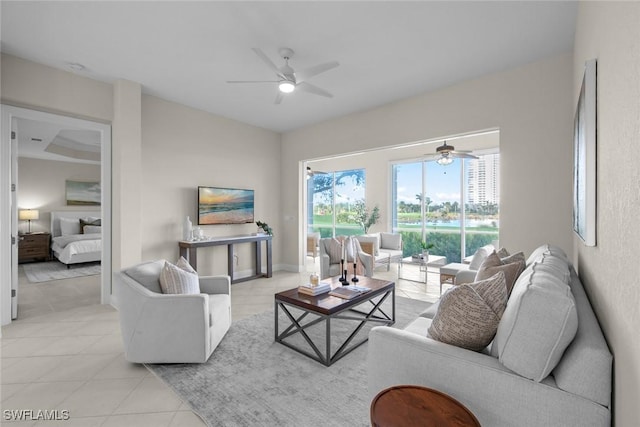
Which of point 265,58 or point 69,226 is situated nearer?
point 265,58

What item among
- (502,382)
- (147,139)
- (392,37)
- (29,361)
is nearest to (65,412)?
(29,361)

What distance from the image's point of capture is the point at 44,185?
6906mm

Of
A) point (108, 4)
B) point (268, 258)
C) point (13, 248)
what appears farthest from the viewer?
point (268, 258)

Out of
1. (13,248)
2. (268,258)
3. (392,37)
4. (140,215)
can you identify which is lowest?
(268,258)

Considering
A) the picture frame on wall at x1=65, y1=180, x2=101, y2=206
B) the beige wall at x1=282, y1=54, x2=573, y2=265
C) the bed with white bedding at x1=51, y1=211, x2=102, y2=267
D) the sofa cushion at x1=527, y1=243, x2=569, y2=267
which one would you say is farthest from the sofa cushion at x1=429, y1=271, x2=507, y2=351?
the picture frame on wall at x1=65, y1=180, x2=101, y2=206

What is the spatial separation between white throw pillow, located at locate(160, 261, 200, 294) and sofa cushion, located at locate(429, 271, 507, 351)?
200 centimetres

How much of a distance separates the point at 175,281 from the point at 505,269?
98.5 inches

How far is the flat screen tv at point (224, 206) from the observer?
4828mm

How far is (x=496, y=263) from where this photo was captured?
2213mm

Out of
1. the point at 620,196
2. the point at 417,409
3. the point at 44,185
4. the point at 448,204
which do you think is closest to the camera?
the point at 620,196

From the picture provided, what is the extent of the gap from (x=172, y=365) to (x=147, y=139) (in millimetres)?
3254

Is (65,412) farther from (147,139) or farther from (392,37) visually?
(392,37)

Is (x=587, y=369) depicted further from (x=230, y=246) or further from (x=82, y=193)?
(x=82, y=193)

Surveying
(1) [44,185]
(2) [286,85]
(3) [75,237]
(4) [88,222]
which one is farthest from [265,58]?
(1) [44,185]
